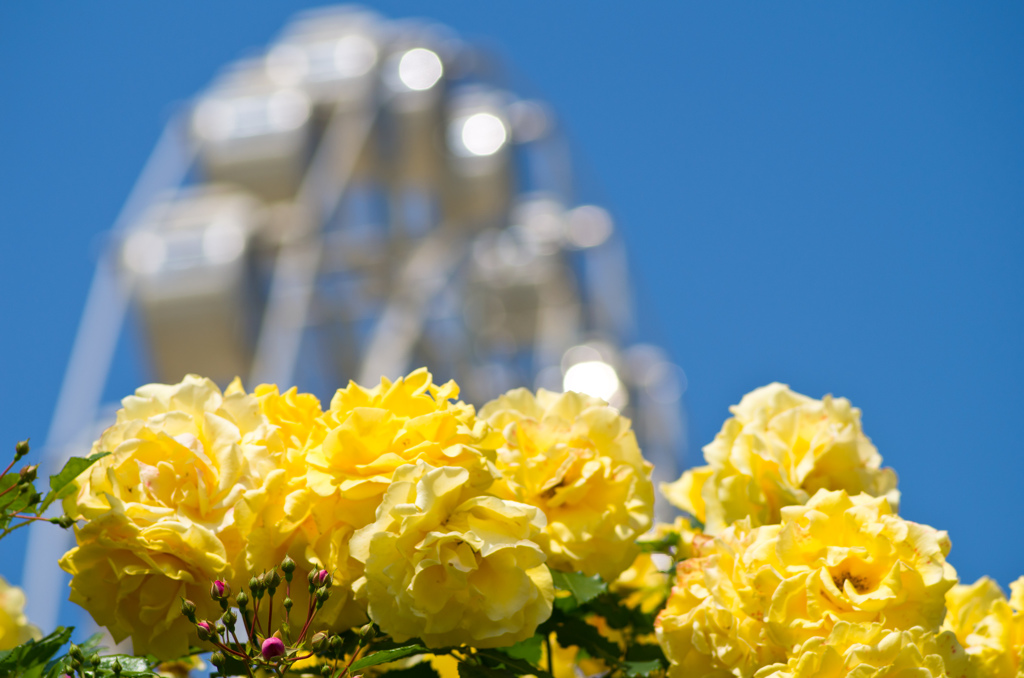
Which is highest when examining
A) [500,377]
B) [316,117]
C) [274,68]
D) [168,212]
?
[274,68]

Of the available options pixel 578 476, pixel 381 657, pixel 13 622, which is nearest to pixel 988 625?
pixel 578 476

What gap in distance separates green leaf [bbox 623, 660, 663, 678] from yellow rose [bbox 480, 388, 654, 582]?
0.16 feet

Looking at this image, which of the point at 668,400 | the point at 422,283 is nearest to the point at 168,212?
the point at 422,283

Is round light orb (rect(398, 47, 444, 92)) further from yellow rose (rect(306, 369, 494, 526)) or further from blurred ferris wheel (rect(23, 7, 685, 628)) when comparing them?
yellow rose (rect(306, 369, 494, 526))

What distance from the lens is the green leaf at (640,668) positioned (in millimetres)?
596

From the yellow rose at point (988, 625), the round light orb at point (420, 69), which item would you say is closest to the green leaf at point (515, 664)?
the yellow rose at point (988, 625)

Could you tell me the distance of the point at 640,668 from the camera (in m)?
0.60

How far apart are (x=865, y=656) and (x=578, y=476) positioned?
18 cm

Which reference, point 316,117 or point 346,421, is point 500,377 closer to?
point 316,117

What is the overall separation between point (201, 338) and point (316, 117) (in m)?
1.94

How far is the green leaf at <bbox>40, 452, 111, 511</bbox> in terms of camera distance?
52 centimetres

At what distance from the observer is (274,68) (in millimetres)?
6902

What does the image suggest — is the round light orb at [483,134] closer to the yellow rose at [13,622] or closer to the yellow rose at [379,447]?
the yellow rose at [13,622]

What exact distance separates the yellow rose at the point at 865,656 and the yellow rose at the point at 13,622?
42 cm
